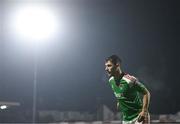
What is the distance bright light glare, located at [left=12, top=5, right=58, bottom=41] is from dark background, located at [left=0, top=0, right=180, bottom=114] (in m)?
A: 0.54

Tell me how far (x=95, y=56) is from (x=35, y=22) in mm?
3932

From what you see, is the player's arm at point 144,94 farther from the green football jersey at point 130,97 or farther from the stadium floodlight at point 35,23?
the stadium floodlight at point 35,23

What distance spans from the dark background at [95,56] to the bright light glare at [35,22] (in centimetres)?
54

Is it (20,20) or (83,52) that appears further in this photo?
(20,20)

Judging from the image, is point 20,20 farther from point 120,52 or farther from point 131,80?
point 131,80

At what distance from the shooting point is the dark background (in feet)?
48.6

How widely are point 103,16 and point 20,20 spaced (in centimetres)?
395

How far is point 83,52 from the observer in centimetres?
1627

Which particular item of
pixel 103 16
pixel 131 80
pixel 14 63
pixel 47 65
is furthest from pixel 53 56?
pixel 131 80

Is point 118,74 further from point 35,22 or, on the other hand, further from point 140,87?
point 35,22

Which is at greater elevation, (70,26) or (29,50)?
(70,26)

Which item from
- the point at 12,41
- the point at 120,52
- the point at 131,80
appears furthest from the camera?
the point at 12,41

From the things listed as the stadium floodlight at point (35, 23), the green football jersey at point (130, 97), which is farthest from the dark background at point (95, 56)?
the green football jersey at point (130, 97)

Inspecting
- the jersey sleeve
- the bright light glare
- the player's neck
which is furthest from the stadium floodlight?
the jersey sleeve
